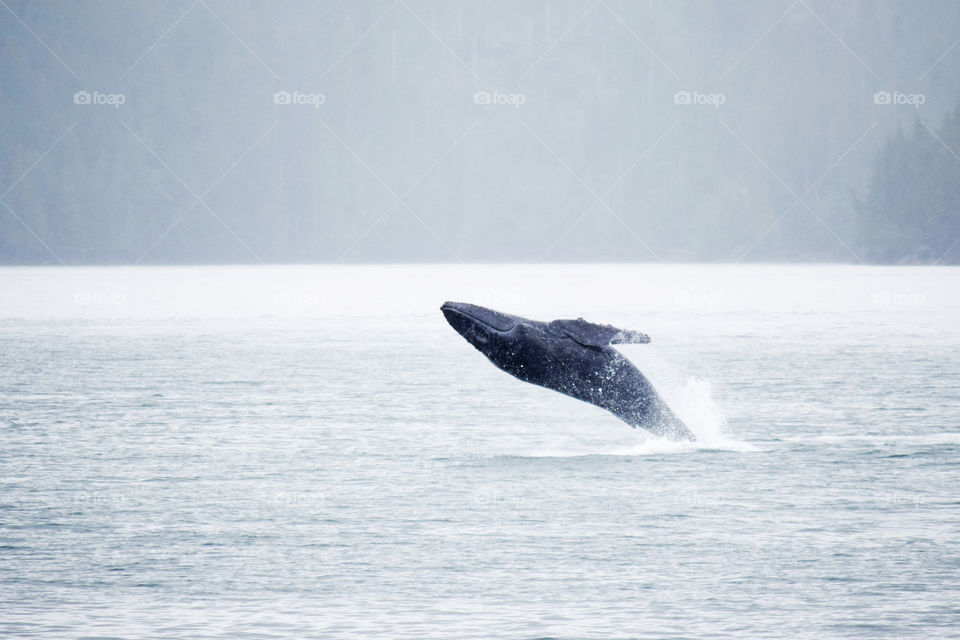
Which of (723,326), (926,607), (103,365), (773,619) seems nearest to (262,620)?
(773,619)

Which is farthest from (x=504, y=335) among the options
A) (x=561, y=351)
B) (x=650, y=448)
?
(x=650, y=448)

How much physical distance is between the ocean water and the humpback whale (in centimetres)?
133

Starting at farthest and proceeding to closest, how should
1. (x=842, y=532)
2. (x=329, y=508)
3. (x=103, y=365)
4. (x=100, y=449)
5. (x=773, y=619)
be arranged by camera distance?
(x=103, y=365) < (x=100, y=449) < (x=329, y=508) < (x=842, y=532) < (x=773, y=619)

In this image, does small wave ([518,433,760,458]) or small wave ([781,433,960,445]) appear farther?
small wave ([781,433,960,445])

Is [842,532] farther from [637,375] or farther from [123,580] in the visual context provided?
[123,580]

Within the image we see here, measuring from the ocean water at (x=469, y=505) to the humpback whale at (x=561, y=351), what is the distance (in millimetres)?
1331

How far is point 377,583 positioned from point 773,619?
4159mm

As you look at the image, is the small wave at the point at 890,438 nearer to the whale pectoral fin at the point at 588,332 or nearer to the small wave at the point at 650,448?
the small wave at the point at 650,448

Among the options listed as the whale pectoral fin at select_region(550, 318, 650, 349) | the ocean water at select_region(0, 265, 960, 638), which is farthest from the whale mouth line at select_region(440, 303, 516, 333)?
the ocean water at select_region(0, 265, 960, 638)

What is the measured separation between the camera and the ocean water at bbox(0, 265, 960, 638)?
14.5 m

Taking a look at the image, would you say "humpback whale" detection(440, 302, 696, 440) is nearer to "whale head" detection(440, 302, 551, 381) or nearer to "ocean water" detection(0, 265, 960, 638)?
"whale head" detection(440, 302, 551, 381)

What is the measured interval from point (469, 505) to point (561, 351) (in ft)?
9.08

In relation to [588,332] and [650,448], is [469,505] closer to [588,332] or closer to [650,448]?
[588,332]

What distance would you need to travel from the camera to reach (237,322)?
74.7 meters
